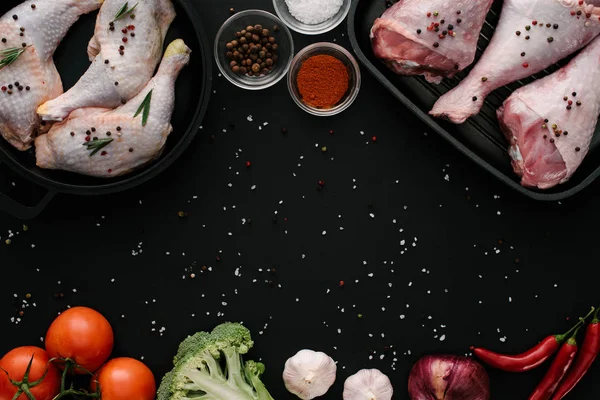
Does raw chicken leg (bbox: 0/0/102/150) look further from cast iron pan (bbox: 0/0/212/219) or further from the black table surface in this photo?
the black table surface

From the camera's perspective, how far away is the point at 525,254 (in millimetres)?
2504

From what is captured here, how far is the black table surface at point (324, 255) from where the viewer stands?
2477 mm

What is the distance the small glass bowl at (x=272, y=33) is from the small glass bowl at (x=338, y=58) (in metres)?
0.04

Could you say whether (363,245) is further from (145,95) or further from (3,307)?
(3,307)

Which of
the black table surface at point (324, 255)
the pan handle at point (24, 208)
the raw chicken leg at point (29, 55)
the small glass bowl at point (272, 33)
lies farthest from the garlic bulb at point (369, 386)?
the raw chicken leg at point (29, 55)

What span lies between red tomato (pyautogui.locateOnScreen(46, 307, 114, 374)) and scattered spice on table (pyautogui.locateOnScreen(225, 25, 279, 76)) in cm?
96

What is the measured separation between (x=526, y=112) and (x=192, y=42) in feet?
3.61

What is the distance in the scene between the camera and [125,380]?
7.68ft

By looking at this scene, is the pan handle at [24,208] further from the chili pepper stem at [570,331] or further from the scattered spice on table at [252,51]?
the chili pepper stem at [570,331]

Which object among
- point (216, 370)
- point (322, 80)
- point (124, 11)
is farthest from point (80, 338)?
point (322, 80)

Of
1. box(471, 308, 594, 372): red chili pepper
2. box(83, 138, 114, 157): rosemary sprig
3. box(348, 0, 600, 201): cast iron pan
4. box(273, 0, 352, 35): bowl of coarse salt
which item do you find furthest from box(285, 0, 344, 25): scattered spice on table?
box(471, 308, 594, 372): red chili pepper

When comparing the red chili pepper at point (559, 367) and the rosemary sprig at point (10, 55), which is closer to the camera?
the rosemary sprig at point (10, 55)

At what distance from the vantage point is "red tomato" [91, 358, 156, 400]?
7.65ft

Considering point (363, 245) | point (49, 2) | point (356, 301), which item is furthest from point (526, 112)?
point (49, 2)
